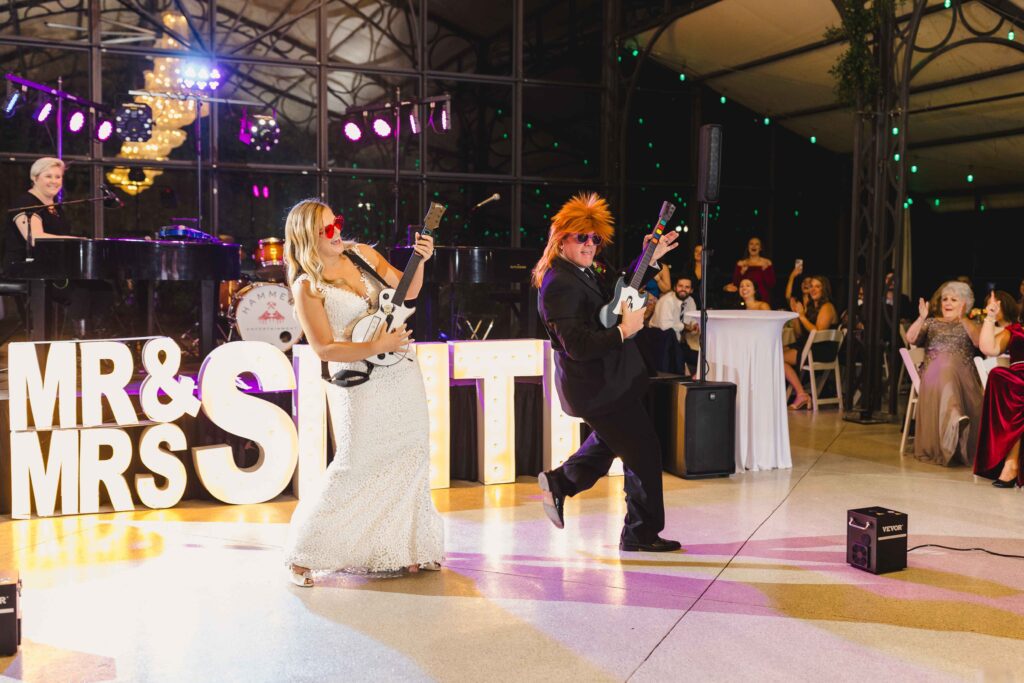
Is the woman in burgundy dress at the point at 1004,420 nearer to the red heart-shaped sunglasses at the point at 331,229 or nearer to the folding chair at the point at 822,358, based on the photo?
the folding chair at the point at 822,358

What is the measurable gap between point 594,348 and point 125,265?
14.0ft

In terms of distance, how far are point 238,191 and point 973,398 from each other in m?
8.50

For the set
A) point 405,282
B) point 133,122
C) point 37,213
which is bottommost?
point 405,282

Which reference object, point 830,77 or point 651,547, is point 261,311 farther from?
point 830,77

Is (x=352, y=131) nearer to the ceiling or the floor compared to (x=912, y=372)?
nearer to the ceiling

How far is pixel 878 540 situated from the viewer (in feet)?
14.1

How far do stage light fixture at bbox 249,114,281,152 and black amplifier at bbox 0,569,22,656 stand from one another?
9.02m

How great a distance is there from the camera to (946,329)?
7.06 metres

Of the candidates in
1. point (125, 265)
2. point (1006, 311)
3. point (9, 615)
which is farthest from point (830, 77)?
point (9, 615)

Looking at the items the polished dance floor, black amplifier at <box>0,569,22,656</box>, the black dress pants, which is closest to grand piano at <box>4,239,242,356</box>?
the polished dance floor

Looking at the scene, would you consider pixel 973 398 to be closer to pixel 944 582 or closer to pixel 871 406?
pixel 871 406

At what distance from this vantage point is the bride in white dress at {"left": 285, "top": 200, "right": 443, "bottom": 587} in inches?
161

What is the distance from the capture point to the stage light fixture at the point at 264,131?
11672 millimetres

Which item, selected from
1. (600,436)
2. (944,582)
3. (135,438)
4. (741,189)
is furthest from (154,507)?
(741,189)
